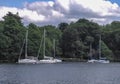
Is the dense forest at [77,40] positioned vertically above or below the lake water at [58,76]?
above

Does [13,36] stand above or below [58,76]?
above

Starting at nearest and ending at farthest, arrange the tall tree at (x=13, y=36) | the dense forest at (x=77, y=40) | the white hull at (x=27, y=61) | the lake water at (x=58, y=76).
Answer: the lake water at (x=58, y=76) < the white hull at (x=27, y=61) < the tall tree at (x=13, y=36) < the dense forest at (x=77, y=40)

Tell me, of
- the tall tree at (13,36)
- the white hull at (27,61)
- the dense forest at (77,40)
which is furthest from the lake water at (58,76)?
the dense forest at (77,40)

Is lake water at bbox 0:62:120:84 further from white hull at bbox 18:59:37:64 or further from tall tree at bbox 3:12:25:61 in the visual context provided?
tall tree at bbox 3:12:25:61

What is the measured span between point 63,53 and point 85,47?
1144 centimetres

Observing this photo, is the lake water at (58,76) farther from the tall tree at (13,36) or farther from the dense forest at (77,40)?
the dense forest at (77,40)

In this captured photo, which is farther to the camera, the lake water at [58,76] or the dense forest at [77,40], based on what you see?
the dense forest at [77,40]

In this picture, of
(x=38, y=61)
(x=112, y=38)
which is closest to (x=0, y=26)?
(x=38, y=61)

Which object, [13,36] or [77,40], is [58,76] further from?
[77,40]

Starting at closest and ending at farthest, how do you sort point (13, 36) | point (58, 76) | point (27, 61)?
point (58, 76) < point (27, 61) < point (13, 36)

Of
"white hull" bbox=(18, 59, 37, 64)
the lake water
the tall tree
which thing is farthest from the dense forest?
the lake water

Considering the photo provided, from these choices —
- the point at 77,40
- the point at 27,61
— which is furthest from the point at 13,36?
the point at 77,40

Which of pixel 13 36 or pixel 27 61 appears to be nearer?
pixel 27 61

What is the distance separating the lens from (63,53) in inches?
7554
